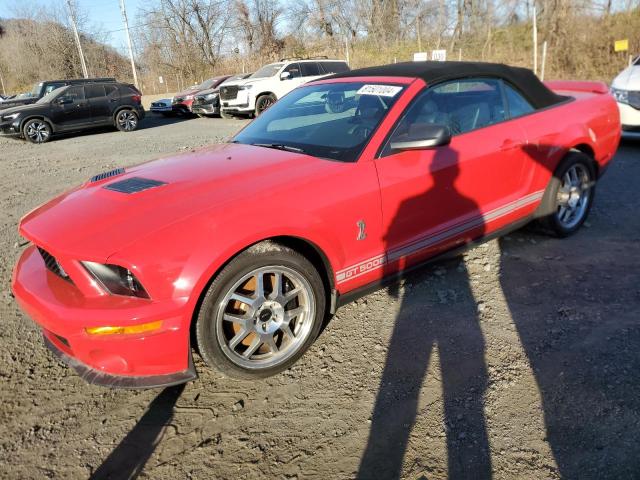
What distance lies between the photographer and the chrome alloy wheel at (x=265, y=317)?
254 centimetres

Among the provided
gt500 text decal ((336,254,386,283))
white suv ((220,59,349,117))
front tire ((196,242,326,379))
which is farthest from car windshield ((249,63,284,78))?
front tire ((196,242,326,379))

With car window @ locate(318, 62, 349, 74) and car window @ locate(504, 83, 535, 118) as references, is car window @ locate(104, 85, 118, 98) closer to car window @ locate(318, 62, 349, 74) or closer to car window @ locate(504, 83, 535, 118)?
car window @ locate(318, 62, 349, 74)

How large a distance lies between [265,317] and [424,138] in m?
1.41

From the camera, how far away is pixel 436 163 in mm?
3146

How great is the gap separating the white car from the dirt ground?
482cm

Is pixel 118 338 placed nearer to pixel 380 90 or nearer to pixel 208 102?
pixel 380 90

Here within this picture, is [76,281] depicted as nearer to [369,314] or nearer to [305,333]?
[305,333]

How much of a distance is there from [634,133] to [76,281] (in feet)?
27.2

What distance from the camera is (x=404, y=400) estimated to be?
8.13 feet

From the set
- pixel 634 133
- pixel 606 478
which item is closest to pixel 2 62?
pixel 634 133

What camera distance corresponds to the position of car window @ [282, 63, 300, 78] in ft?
50.7

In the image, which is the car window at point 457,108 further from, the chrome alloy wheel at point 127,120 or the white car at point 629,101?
the chrome alloy wheel at point 127,120

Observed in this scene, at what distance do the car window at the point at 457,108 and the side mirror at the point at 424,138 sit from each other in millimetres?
15

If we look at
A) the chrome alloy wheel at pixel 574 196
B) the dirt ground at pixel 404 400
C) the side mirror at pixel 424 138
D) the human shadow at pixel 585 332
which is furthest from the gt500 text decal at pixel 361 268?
the chrome alloy wheel at pixel 574 196
